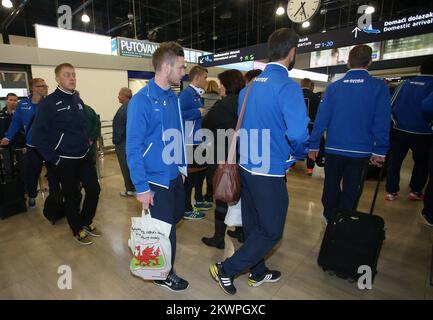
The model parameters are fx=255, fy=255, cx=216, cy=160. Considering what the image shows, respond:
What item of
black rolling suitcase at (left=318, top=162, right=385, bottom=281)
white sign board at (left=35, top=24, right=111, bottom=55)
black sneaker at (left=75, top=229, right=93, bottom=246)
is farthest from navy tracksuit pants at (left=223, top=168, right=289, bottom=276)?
white sign board at (left=35, top=24, right=111, bottom=55)

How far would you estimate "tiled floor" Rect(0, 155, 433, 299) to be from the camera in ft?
6.01

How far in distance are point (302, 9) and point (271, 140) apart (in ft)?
13.5

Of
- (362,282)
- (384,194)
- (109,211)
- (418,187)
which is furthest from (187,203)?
(418,187)

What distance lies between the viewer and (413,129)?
3.07 metres

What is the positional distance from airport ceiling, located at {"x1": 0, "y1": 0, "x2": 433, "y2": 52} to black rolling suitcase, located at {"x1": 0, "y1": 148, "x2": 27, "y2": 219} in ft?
18.1

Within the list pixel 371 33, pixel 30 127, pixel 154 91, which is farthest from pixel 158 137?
pixel 371 33

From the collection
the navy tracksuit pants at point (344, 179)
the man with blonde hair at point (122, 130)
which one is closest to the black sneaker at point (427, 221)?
the navy tracksuit pants at point (344, 179)

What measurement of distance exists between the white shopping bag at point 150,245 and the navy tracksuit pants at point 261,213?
1.51ft

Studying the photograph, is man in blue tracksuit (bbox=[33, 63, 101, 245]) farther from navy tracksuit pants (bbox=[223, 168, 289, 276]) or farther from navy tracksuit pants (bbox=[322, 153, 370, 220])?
navy tracksuit pants (bbox=[322, 153, 370, 220])

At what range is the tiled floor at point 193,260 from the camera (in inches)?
72.1

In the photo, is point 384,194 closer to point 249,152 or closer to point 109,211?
point 249,152

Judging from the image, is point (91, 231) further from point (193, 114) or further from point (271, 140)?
point (271, 140)

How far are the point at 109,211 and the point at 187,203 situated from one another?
3.42 feet

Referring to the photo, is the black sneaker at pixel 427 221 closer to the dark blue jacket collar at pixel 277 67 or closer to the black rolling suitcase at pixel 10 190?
the dark blue jacket collar at pixel 277 67
